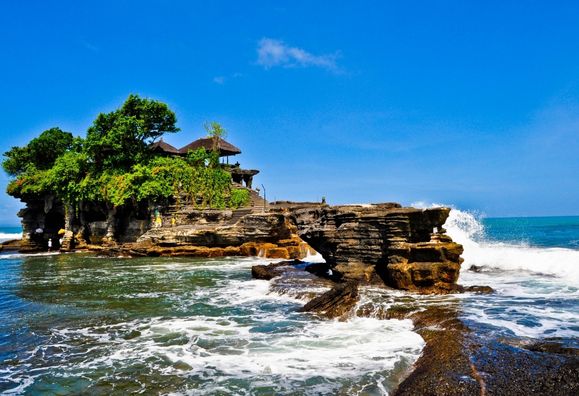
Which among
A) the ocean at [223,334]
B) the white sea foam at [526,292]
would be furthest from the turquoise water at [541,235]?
the ocean at [223,334]

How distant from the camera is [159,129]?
39000 millimetres

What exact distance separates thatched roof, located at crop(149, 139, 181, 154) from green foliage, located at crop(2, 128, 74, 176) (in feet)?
32.8

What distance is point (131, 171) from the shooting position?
36.3m

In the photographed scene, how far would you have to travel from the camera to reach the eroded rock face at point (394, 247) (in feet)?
42.4

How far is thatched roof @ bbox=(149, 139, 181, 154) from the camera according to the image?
41.0 m

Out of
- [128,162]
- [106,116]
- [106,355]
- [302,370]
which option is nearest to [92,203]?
[128,162]

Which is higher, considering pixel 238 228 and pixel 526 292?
pixel 238 228

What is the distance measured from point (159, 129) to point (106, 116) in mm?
4792

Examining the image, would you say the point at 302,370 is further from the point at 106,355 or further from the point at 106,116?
the point at 106,116

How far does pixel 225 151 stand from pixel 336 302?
35.2 m

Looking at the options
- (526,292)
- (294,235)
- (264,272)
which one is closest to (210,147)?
(294,235)

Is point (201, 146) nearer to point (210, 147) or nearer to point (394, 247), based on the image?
point (210, 147)

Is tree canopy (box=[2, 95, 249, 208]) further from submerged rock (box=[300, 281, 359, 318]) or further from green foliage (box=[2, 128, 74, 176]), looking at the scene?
submerged rock (box=[300, 281, 359, 318])

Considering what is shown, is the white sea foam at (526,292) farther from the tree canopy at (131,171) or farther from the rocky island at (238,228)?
the tree canopy at (131,171)
